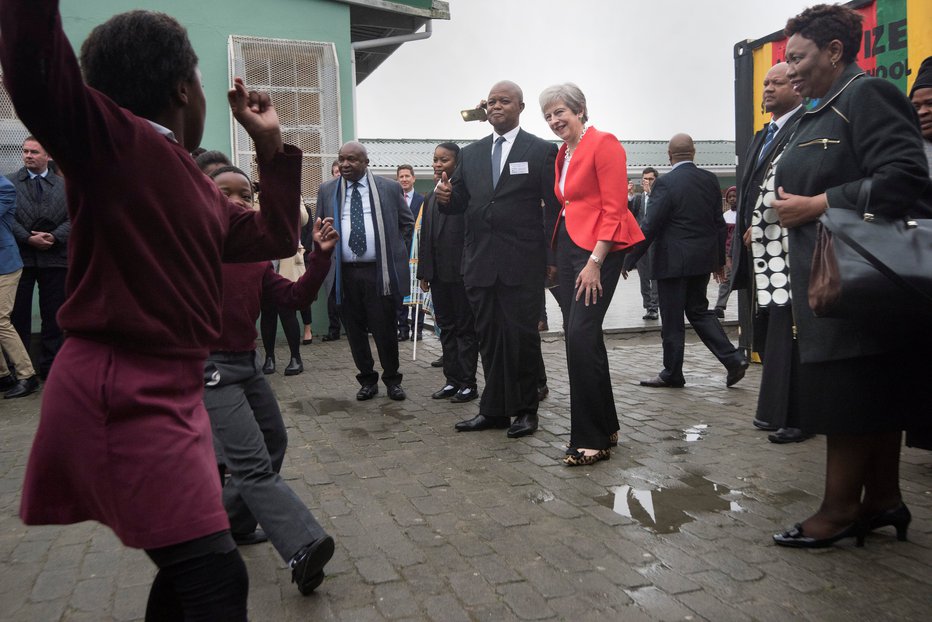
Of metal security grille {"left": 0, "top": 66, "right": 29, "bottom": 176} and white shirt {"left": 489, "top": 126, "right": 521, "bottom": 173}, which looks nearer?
white shirt {"left": 489, "top": 126, "right": 521, "bottom": 173}

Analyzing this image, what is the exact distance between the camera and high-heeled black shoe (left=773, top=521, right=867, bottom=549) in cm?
342

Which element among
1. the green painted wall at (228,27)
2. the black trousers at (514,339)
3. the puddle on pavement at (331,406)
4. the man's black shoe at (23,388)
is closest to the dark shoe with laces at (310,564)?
the black trousers at (514,339)

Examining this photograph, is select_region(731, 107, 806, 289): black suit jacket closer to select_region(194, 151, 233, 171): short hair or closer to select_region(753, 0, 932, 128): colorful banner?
select_region(753, 0, 932, 128): colorful banner

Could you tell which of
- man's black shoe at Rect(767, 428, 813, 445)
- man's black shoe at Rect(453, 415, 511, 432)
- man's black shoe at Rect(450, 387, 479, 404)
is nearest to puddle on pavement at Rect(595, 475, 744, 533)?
man's black shoe at Rect(767, 428, 813, 445)

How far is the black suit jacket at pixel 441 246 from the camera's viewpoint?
738 centimetres

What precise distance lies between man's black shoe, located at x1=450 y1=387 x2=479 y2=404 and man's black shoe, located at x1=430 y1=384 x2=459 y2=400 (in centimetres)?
7

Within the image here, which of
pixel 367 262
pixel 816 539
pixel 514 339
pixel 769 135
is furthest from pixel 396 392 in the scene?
pixel 816 539

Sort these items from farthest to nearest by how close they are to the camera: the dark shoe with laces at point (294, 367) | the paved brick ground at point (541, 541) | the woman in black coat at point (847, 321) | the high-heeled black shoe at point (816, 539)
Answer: the dark shoe with laces at point (294, 367), the high-heeled black shoe at point (816, 539), the woman in black coat at point (847, 321), the paved brick ground at point (541, 541)

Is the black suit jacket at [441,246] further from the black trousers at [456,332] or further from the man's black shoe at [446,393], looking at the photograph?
the man's black shoe at [446,393]

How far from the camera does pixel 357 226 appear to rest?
7418 millimetres

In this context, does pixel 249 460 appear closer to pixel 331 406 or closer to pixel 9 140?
pixel 331 406

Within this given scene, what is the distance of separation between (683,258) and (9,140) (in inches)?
303

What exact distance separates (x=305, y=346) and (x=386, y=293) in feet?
13.7

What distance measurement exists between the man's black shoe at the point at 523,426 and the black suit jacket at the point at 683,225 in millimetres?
2228
